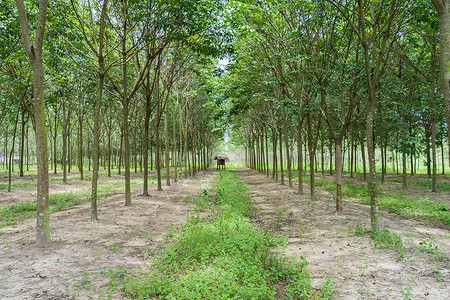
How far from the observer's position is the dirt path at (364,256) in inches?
150

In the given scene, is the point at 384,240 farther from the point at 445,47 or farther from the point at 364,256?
the point at 445,47

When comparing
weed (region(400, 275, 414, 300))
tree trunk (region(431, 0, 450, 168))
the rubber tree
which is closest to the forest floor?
weed (region(400, 275, 414, 300))

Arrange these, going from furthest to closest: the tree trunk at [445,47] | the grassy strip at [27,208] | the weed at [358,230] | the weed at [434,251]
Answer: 1. the grassy strip at [27,208]
2. the weed at [358,230]
3. the weed at [434,251]
4. the tree trunk at [445,47]

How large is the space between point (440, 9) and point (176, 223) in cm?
755

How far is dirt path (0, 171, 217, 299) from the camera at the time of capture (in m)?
3.81

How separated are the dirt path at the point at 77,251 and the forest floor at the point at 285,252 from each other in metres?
0.01

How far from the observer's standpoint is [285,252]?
5.46 m

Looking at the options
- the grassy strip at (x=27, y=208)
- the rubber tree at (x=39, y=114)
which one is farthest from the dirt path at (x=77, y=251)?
the grassy strip at (x=27, y=208)

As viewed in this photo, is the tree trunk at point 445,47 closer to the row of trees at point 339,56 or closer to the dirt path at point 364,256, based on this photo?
the row of trees at point 339,56

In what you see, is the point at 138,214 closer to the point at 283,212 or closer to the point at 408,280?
the point at 283,212

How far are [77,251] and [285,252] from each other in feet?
13.9

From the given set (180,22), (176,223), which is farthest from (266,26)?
(176,223)

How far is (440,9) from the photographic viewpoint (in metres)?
3.52

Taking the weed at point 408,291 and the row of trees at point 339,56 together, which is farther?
the row of trees at point 339,56
